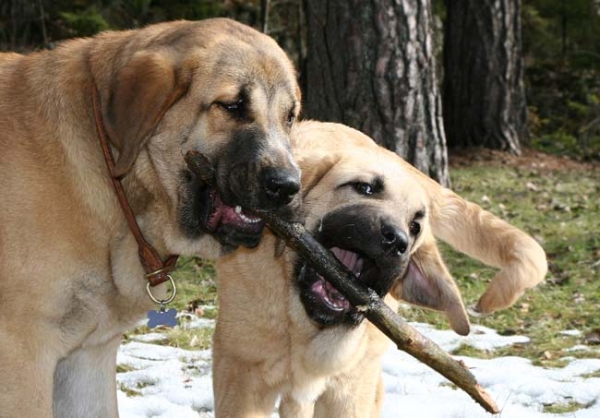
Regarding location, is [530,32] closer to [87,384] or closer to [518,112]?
[518,112]

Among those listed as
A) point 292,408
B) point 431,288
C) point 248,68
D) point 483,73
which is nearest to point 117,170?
point 248,68

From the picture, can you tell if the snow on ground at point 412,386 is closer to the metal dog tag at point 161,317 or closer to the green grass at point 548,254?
the green grass at point 548,254

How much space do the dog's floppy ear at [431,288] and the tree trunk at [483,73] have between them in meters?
9.04

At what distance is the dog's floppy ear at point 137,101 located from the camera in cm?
349

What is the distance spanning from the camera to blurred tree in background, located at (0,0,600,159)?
1476 cm

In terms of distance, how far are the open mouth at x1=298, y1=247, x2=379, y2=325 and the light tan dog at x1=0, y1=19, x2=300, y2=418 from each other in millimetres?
543

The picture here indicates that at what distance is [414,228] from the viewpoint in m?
4.62

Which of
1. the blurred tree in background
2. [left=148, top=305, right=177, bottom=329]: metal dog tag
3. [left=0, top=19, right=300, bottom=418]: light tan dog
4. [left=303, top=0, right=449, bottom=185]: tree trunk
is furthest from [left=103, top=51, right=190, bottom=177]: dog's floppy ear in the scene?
the blurred tree in background

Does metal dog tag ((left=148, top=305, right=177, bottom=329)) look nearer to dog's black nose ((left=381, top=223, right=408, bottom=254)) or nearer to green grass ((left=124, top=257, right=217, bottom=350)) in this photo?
dog's black nose ((left=381, top=223, right=408, bottom=254))

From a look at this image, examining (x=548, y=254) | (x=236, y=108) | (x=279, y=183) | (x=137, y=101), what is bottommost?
(x=548, y=254)

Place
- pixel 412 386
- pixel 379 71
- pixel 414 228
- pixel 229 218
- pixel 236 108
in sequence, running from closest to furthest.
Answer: pixel 236 108 < pixel 229 218 < pixel 414 228 < pixel 412 386 < pixel 379 71

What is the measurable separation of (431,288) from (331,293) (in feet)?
2.15

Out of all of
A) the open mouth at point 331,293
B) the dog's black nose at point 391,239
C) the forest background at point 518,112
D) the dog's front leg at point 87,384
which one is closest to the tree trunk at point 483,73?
the forest background at point 518,112

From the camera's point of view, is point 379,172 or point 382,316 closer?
point 382,316
